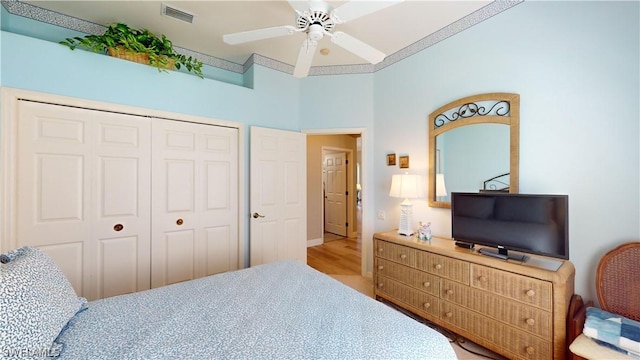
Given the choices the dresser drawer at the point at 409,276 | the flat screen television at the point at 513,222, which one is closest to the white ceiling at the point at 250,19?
the flat screen television at the point at 513,222

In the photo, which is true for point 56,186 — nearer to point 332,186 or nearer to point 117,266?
point 117,266

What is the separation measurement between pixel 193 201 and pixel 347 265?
2.36 meters

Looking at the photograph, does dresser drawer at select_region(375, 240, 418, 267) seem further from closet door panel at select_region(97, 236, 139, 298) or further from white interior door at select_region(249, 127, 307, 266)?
closet door panel at select_region(97, 236, 139, 298)

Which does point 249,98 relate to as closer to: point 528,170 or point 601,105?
point 528,170

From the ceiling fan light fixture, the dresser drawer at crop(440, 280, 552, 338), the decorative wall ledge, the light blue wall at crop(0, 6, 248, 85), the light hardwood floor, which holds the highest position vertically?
the decorative wall ledge

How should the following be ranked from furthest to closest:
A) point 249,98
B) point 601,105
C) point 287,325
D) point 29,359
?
point 249,98
point 601,105
point 287,325
point 29,359

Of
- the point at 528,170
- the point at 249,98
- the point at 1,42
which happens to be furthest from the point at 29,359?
the point at 528,170

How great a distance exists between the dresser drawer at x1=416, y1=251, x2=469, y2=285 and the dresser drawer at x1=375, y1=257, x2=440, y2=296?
62 millimetres

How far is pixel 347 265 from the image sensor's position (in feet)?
12.4

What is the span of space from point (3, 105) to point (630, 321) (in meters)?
4.33

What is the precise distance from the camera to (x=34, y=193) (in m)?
1.94

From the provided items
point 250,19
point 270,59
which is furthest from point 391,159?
point 250,19

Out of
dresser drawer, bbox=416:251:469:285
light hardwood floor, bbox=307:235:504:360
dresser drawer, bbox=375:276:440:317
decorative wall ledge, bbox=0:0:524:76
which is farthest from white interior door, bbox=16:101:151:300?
dresser drawer, bbox=416:251:469:285

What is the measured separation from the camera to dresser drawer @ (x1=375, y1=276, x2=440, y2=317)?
6.84 ft
